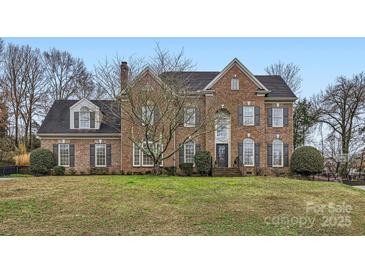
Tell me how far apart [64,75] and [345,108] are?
3151cm

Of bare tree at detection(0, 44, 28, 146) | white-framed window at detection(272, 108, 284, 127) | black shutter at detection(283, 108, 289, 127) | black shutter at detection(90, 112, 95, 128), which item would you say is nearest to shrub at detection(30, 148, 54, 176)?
black shutter at detection(90, 112, 95, 128)

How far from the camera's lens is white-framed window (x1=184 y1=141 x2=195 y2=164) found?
23.5 metres

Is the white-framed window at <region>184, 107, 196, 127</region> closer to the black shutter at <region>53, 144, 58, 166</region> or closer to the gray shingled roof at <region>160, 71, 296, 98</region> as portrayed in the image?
the gray shingled roof at <region>160, 71, 296, 98</region>

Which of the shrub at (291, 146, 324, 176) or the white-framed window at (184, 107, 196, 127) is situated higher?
the white-framed window at (184, 107, 196, 127)

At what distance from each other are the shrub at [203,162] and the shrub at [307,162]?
248 inches

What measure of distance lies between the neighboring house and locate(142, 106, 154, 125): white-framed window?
371 cm

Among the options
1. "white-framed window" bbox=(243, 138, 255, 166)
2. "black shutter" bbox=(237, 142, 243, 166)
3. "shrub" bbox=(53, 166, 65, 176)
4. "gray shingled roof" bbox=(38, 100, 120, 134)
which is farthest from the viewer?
"gray shingled roof" bbox=(38, 100, 120, 134)

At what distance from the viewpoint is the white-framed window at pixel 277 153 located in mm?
23672

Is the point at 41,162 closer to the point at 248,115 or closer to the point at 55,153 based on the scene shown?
the point at 55,153

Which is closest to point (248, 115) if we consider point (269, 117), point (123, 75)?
point (269, 117)

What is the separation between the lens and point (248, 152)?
2350 cm

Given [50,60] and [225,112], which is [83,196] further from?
[50,60]

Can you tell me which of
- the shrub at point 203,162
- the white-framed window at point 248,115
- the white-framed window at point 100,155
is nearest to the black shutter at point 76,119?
the white-framed window at point 100,155
